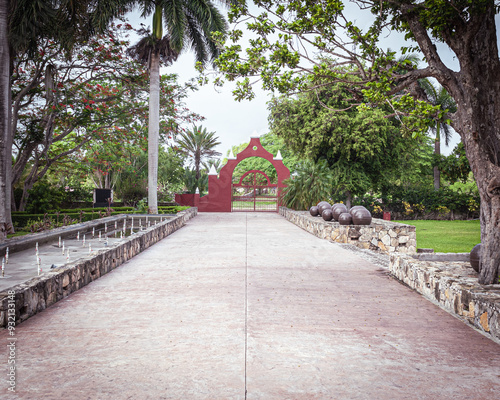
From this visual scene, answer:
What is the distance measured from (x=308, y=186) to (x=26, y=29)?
12.1m

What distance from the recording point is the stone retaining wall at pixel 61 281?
389 cm

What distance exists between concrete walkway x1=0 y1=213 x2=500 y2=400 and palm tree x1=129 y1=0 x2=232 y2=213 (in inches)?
435

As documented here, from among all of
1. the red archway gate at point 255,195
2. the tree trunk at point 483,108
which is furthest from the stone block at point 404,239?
the red archway gate at point 255,195

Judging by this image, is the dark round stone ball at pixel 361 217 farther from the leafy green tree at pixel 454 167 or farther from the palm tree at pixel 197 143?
the palm tree at pixel 197 143

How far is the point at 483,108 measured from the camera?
482cm

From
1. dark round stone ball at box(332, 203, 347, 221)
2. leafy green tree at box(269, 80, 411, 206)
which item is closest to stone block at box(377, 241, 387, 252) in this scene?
dark round stone ball at box(332, 203, 347, 221)

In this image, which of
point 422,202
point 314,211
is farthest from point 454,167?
point 314,211

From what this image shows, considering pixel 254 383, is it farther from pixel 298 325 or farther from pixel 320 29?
pixel 320 29

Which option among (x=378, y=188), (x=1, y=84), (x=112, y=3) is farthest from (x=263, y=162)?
(x=1, y=84)

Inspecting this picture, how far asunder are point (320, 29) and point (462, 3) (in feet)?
6.87

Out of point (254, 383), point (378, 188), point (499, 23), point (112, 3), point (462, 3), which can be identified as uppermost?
point (112, 3)

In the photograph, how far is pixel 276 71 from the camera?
640 cm

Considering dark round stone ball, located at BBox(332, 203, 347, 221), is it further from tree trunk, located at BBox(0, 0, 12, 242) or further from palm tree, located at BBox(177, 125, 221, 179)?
palm tree, located at BBox(177, 125, 221, 179)

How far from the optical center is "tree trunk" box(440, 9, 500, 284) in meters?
4.72
